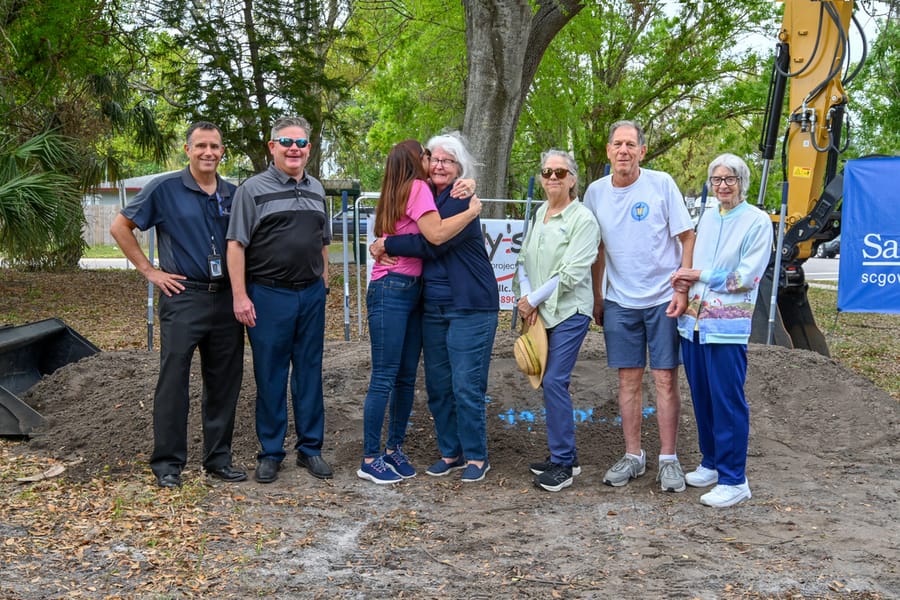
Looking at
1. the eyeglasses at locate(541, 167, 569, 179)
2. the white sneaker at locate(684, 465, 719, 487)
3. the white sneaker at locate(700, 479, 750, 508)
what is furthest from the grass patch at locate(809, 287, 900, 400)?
the eyeglasses at locate(541, 167, 569, 179)

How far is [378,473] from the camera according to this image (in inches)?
210

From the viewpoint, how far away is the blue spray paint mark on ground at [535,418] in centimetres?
647

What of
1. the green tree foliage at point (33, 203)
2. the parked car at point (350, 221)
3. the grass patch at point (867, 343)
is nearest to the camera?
the grass patch at point (867, 343)

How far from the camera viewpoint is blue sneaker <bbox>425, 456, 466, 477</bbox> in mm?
5469

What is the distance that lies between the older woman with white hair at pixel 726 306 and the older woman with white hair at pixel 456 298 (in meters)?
1.11

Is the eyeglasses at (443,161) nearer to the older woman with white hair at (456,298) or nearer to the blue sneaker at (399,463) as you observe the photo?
the older woman with white hair at (456,298)

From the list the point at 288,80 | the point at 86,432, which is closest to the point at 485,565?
the point at 86,432

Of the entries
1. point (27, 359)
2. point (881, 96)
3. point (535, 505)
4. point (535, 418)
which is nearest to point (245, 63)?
point (27, 359)

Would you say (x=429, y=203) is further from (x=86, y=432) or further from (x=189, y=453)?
(x=86, y=432)

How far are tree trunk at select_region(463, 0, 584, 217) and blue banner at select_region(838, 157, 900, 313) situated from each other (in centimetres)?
430

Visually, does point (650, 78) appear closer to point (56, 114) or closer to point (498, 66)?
point (498, 66)

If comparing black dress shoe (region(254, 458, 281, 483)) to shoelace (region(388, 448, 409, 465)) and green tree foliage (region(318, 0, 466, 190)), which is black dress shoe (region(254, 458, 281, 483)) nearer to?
shoelace (region(388, 448, 409, 465))

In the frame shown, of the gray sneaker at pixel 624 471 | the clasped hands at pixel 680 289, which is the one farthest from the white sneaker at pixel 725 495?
the clasped hands at pixel 680 289

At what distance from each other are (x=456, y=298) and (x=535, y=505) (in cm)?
125
